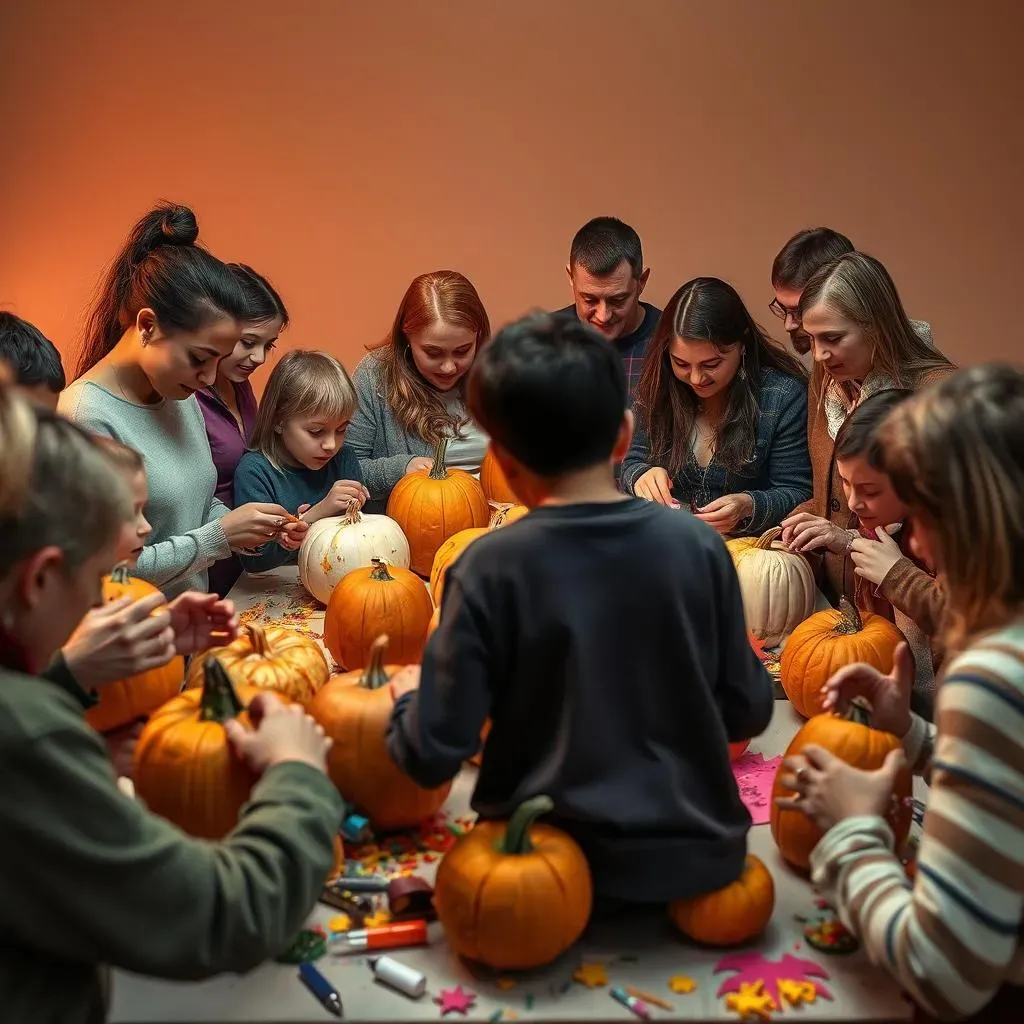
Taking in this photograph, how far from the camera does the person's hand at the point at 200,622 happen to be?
1786 millimetres

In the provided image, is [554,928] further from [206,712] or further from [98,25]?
[98,25]

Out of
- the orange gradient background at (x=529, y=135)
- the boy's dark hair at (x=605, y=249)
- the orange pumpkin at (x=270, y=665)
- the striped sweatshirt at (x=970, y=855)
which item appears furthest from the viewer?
the orange gradient background at (x=529, y=135)

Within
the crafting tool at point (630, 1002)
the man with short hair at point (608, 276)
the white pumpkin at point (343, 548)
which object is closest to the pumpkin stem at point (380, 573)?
the white pumpkin at point (343, 548)

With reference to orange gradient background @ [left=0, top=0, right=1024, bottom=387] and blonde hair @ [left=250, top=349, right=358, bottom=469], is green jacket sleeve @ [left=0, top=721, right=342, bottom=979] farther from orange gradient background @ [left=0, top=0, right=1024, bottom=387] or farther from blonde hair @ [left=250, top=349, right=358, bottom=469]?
orange gradient background @ [left=0, top=0, right=1024, bottom=387]

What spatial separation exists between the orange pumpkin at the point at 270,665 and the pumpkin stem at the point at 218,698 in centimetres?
19

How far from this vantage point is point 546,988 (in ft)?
4.41

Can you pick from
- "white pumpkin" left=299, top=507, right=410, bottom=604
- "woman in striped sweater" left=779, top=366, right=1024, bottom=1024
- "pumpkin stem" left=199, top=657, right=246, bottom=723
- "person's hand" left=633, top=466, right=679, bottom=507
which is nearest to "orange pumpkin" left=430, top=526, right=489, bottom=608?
"white pumpkin" left=299, top=507, right=410, bottom=604

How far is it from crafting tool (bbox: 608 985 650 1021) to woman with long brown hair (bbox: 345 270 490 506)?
197cm

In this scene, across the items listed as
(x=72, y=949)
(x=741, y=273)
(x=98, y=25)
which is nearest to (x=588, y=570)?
(x=72, y=949)

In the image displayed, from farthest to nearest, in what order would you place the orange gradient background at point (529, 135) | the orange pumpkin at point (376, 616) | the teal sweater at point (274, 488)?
the orange gradient background at point (529, 135) → the teal sweater at point (274, 488) → the orange pumpkin at point (376, 616)

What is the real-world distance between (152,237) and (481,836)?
1.68 m

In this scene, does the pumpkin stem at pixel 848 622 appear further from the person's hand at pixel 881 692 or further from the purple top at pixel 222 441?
the purple top at pixel 222 441

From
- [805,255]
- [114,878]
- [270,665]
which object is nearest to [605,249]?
[805,255]

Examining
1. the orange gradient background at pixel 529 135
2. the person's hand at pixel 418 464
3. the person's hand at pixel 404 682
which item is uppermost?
the orange gradient background at pixel 529 135
